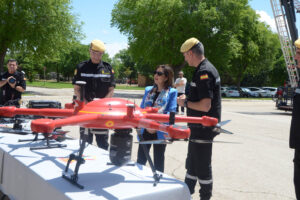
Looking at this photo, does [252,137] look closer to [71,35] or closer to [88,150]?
[88,150]

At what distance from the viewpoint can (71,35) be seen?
2595cm

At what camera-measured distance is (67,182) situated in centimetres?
202

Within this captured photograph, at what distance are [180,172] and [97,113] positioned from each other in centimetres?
377

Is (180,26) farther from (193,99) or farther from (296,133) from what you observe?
(296,133)

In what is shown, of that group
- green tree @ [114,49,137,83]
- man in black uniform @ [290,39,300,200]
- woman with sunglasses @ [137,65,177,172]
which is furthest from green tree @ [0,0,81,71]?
green tree @ [114,49,137,83]

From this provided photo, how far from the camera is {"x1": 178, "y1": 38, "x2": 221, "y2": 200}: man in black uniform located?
122 inches

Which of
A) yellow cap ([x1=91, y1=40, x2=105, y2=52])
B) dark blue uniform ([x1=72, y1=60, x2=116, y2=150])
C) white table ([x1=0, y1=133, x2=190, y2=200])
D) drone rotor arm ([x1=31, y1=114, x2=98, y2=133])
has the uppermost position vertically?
yellow cap ([x1=91, y1=40, x2=105, y2=52])

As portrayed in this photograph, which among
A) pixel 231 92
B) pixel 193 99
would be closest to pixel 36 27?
pixel 193 99

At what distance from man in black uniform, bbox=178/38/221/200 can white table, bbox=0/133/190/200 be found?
107cm

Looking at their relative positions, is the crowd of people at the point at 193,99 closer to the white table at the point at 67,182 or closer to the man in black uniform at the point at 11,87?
the white table at the point at 67,182

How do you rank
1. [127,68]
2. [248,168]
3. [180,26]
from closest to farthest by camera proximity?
[248,168], [180,26], [127,68]

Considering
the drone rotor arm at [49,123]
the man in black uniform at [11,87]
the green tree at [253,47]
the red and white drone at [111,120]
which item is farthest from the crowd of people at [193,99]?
the green tree at [253,47]

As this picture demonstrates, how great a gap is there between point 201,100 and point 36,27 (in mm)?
23014

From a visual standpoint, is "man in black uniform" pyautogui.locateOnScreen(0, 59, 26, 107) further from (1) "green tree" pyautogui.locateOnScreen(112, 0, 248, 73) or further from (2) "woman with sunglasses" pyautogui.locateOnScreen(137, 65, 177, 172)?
(1) "green tree" pyautogui.locateOnScreen(112, 0, 248, 73)
